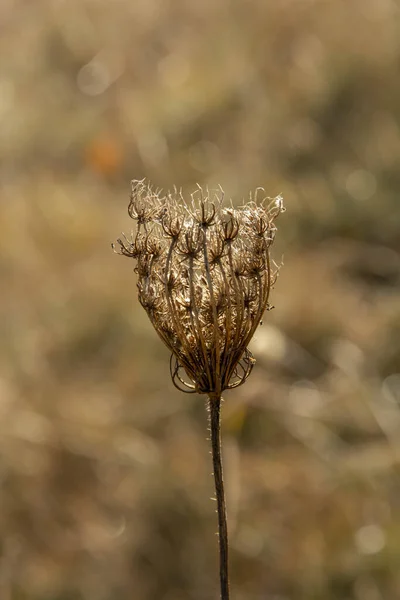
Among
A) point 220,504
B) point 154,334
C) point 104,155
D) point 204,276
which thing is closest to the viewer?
point 220,504

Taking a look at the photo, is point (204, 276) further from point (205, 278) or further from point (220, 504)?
point (220, 504)

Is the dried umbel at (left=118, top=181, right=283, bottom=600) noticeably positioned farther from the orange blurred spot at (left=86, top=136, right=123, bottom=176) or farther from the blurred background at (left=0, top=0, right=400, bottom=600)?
the orange blurred spot at (left=86, top=136, right=123, bottom=176)

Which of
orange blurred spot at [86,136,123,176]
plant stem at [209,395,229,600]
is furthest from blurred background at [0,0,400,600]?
plant stem at [209,395,229,600]

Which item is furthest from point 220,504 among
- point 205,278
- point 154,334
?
point 154,334

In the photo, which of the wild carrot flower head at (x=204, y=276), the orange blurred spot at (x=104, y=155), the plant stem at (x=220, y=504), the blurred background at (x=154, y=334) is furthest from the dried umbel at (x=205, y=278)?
the orange blurred spot at (x=104, y=155)

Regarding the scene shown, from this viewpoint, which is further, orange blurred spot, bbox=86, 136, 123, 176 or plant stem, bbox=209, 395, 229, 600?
orange blurred spot, bbox=86, 136, 123, 176

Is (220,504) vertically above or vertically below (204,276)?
below
